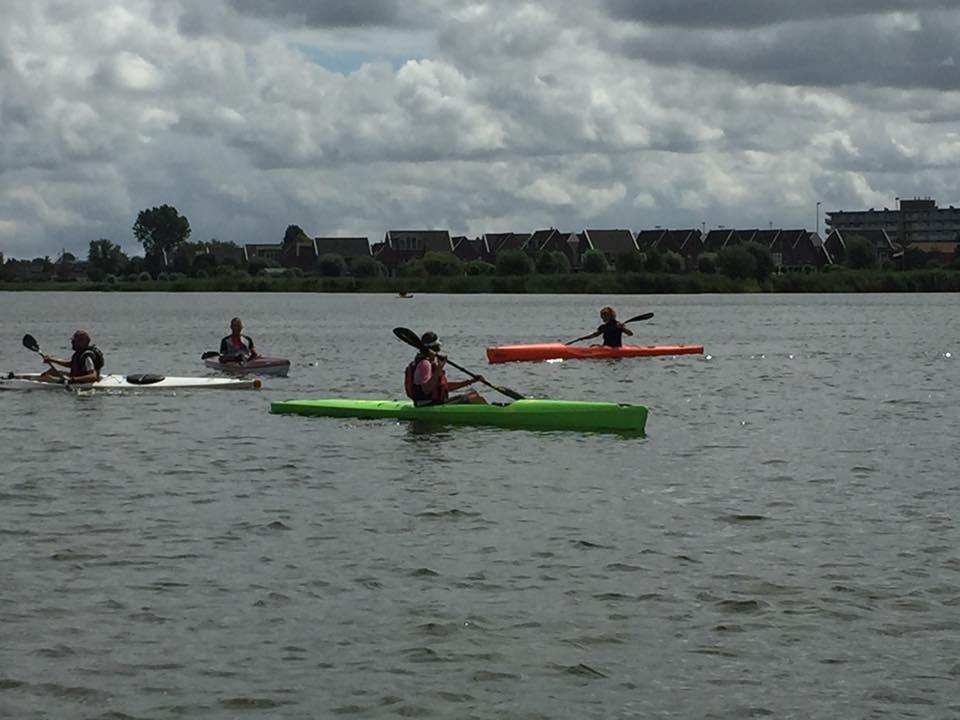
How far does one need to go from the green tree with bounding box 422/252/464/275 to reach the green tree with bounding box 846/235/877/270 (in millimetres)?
33238

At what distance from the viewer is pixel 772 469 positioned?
18.4 m

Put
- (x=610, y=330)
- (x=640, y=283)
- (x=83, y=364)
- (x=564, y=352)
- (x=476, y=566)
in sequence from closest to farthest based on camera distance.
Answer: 1. (x=476, y=566)
2. (x=83, y=364)
3. (x=610, y=330)
4. (x=564, y=352)
5. (x=640, y=283)

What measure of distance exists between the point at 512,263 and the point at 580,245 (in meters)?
46.6

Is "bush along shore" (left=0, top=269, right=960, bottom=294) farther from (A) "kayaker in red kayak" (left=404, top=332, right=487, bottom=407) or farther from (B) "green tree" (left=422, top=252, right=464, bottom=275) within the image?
(A) "kayaker in red kayak" (left=404, top=332, right=487, bottom=407)

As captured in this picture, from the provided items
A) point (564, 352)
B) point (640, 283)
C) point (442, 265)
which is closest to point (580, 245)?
point (442, 265)

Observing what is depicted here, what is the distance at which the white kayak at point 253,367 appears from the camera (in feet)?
100.0

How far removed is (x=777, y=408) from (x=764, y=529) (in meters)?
12.8

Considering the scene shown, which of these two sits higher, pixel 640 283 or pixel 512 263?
pixel 512 263

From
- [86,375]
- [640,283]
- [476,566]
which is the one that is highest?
[640,283]

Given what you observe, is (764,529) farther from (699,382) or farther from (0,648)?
(699,382)

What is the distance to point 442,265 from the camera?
133m

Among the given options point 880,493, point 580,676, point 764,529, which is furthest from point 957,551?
point 580,676

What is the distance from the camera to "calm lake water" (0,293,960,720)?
9250 millimetres

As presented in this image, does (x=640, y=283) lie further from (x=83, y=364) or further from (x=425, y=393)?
(x=425, y=393)
